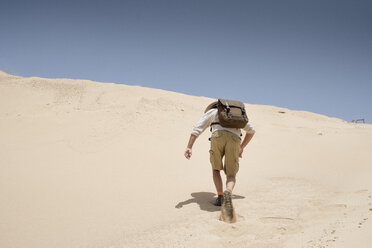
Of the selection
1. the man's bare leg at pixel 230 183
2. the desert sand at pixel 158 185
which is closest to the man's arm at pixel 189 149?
the man's bare leg at pixel 230 183

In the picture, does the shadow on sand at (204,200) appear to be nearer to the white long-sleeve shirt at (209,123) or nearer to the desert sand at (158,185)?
the desert sand at (158,185)

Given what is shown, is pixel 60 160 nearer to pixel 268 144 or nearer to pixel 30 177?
pixel 30 177

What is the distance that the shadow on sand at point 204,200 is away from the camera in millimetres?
3438

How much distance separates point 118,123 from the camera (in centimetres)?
777

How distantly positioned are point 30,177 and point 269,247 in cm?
381

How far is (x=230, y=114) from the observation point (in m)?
3.26

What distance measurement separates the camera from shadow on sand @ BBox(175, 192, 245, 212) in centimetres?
344

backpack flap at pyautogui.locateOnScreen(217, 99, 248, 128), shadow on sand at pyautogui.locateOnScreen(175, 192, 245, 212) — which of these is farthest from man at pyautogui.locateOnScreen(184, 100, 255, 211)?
shadow on sand at pyautogui.locateOnScreen(175, 192, 245, 212)

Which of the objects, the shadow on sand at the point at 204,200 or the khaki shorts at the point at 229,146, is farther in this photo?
the shadow on sand at the point at 204,200

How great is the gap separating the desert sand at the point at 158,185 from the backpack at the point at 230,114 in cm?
114

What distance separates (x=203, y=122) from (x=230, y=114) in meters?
0.38

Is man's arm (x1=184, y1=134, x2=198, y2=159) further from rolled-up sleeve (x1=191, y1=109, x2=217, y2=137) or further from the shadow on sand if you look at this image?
the shadow on sand

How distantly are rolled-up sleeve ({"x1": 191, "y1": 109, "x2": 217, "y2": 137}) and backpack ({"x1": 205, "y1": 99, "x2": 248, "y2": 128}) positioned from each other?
0.12 m

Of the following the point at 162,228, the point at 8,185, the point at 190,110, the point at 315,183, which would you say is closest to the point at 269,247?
the point at 162,228
